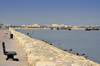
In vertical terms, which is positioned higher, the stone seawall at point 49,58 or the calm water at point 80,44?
the stone seawall at point 49,58

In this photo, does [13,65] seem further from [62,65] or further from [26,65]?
[62,65]

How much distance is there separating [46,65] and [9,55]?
209 inches

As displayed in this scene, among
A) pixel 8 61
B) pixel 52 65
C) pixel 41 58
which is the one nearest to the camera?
pixel 52 65

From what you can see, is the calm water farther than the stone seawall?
Yes

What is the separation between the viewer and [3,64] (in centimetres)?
1128

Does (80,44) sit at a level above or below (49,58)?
below

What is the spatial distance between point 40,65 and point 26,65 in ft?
11.2

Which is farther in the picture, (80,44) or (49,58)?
(80,44)

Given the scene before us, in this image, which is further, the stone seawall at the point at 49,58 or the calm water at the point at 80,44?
the calm water at the point at 80,44

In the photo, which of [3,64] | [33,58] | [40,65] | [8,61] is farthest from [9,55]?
[40,65]

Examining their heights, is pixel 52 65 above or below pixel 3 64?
above

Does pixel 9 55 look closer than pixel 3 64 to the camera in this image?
No

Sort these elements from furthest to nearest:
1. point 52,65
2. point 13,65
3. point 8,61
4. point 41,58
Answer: point 8,61 < point 13,65 < point 41,58 < point 52,65

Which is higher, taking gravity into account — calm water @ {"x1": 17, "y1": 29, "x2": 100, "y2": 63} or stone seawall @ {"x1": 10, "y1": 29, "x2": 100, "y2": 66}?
stone seawall @ {"x1": 10, "y1": 29, "x2": 100, "y2": 66}
